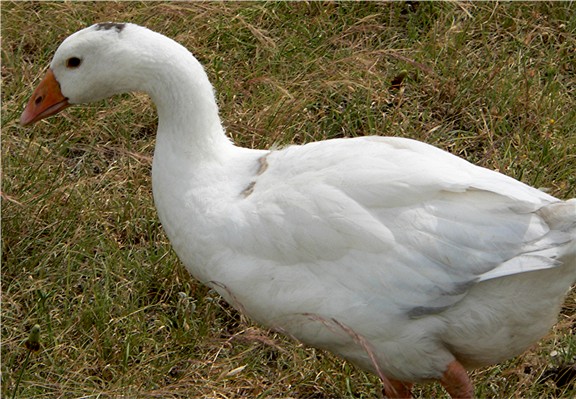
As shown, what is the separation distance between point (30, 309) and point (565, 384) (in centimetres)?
216

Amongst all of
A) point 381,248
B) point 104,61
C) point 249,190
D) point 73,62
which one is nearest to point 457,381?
point 381,248

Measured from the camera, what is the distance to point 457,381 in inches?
152

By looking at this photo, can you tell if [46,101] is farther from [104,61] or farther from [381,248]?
[381,248]

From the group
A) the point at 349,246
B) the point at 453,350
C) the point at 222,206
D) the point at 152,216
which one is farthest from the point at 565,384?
the point at 152,216

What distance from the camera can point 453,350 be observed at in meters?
3.85

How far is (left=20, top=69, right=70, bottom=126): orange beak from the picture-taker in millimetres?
4352

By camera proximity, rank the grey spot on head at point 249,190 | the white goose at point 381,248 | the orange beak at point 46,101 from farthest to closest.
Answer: the orange beak at point 46,101
the grey spot on head at point 249,190
the white goose at point 381,248

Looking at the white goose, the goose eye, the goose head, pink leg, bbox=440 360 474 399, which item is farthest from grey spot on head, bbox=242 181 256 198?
pink leg, bbox=440 360 474 399

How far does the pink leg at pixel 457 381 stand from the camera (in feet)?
12.6

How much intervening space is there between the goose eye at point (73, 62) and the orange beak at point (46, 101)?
0.12m

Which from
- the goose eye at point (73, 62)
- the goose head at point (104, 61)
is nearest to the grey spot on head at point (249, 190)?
the goose head at point (104, 61)

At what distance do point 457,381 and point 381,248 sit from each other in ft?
1.77

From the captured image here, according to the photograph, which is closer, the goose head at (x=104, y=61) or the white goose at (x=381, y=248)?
the white goose at (x=381, y=248)

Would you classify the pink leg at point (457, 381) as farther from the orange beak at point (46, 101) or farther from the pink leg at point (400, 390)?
the orange beak at point (46, 101)
